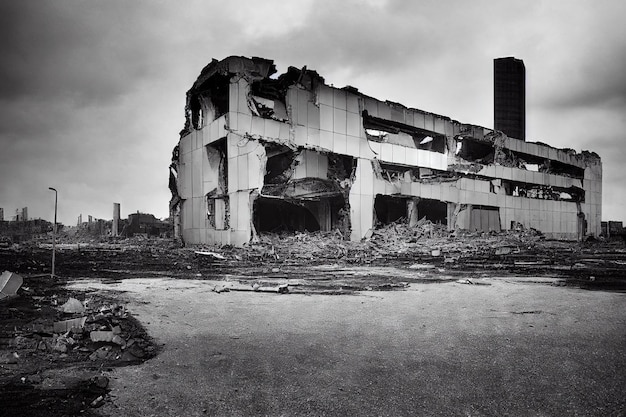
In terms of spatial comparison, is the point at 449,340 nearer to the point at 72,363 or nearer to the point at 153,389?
the point at 153,389

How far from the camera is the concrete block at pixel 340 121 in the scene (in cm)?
2030

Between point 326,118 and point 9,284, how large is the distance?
15.9 m

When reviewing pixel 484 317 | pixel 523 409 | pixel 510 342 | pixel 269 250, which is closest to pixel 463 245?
pixel 269 250

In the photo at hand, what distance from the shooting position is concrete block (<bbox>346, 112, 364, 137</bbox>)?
68.6 ft

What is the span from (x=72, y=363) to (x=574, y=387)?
4090mm

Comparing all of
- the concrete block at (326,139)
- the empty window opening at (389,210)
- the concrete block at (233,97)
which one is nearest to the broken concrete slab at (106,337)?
the concrete block at (233,97)

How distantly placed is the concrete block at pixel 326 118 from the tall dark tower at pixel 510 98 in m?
43.3

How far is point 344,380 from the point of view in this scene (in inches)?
125

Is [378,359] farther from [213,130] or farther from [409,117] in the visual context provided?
[409,117]

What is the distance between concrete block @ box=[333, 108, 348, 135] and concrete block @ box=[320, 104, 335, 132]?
0.19 metres

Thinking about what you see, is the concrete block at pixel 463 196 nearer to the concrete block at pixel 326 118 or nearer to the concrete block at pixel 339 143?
the concrete block at pixel 339 143

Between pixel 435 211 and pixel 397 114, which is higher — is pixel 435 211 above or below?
below

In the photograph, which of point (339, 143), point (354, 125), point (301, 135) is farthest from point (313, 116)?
point (354, 125)

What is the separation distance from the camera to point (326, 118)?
65.5 ft
